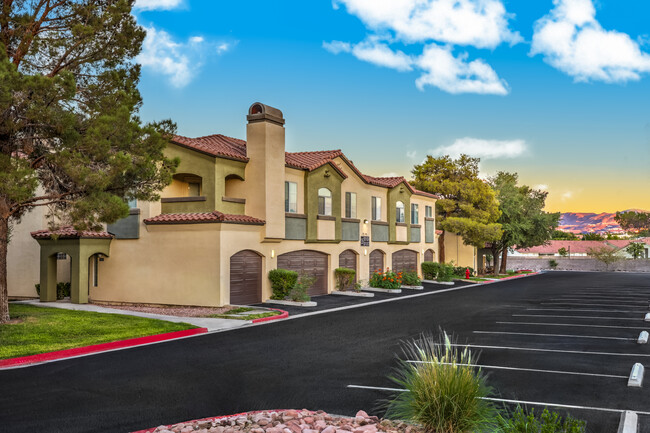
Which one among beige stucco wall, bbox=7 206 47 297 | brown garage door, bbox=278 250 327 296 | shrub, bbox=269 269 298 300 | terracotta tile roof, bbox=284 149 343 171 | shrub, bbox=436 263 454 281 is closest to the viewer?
shrub, bbox=269 269 298 300

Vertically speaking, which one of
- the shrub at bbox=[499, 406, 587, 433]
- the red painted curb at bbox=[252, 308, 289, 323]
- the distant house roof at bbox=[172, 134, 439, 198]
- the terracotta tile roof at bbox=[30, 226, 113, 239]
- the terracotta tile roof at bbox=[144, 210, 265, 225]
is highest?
the distant house roof at bbox=[172, 134, 439, 198]

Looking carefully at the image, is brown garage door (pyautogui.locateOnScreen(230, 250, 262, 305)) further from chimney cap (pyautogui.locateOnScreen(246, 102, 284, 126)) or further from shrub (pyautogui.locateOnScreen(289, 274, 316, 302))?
chimney cap (pyautogui.locateOnScreen(246, 102, 284, 126))

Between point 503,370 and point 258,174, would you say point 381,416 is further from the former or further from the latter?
point 258,174

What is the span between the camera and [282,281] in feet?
84.2

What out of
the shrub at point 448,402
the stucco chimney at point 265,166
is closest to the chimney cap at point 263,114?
the stucco chimney at point 265,166

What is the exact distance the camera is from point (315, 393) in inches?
373

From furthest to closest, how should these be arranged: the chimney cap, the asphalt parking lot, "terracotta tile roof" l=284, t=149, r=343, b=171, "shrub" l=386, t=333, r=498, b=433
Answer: "terracotta tile roof" l=284, t=149, r=343, b=171, the chimney cap, the asphalt parking lot, "shrub" l=386, t=333, r=498, b=433

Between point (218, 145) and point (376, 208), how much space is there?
13.3 metres

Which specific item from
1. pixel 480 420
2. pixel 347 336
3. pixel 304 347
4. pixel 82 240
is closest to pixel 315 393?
pixel 480 420

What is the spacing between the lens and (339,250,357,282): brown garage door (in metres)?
32.4

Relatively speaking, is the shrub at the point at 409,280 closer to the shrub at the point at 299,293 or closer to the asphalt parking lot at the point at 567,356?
the asphalt parking lot at the point at 567,356

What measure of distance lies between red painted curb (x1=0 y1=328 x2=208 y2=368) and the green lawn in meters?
0.34

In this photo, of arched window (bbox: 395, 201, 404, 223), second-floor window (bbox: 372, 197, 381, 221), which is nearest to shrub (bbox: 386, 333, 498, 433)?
second-floor window (bbox: 372, 197, 381, 221)

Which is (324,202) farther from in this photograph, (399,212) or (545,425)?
(545,425)
